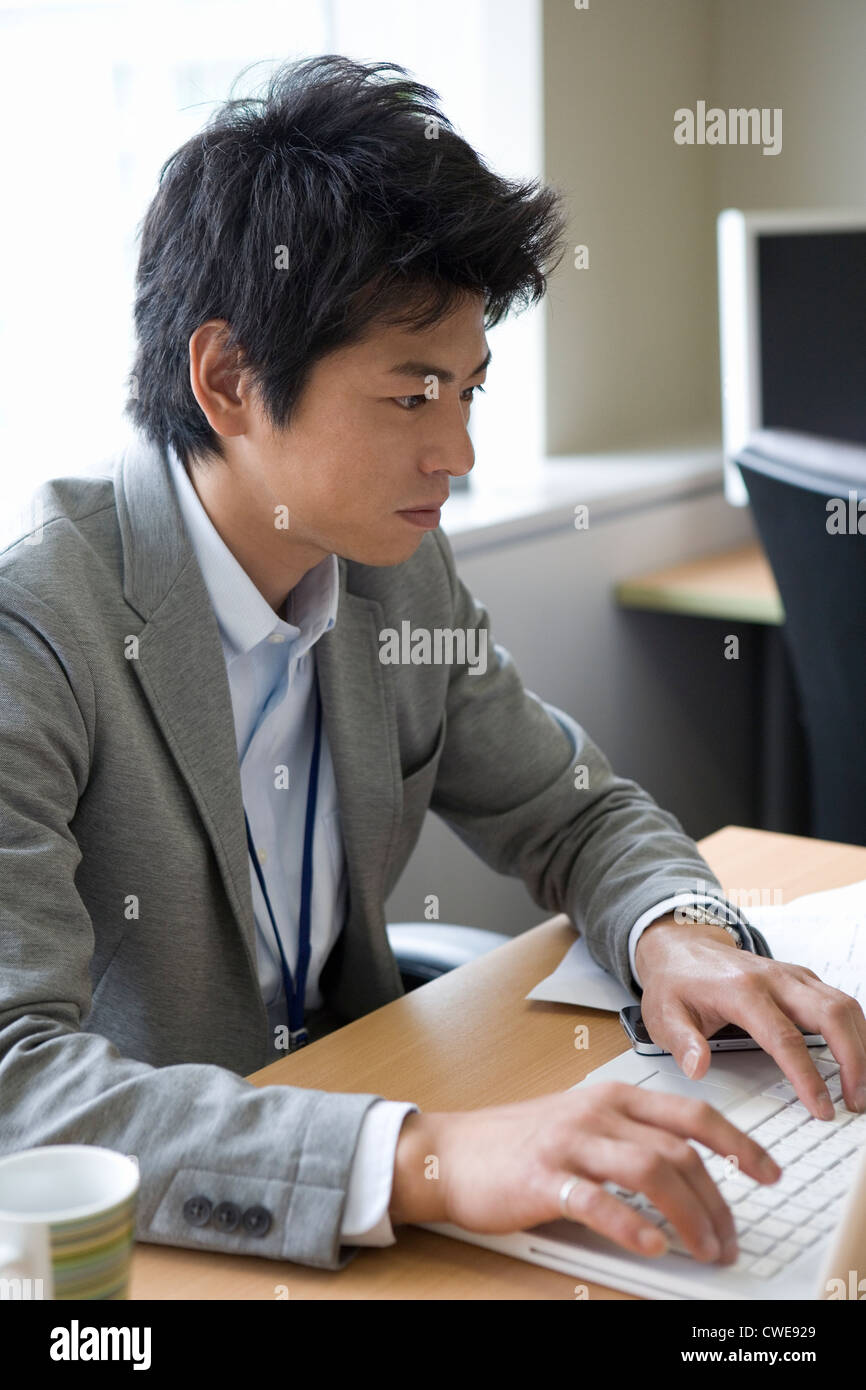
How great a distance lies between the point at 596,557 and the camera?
2.45 m

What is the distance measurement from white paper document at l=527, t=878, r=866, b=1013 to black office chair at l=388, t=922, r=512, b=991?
4.6 inches

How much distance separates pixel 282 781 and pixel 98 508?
283mm

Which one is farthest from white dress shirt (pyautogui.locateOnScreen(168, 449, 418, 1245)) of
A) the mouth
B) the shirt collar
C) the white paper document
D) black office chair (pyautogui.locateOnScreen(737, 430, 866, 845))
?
black office chair (pyautogui.locateOnScreen(737, 430, 866, 845))

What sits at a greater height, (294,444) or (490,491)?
(294,444)

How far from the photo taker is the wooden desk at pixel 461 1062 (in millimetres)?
747

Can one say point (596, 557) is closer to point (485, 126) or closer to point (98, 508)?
point (485, 126)

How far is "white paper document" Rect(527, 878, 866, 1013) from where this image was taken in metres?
1.09

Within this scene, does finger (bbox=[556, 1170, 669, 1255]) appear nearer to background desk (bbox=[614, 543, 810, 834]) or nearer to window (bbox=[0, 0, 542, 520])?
window (bbox=[0, 0, 542, 520])

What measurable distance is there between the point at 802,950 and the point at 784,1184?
0.37m

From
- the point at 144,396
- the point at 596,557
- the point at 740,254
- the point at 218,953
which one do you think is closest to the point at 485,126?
the point at 740,254

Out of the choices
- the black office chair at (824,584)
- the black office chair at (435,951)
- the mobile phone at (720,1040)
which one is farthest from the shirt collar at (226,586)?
the black office chair at (824,584)

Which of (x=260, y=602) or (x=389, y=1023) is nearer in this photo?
(x=389, y=1023)

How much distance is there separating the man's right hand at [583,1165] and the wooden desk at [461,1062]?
0.03 meters

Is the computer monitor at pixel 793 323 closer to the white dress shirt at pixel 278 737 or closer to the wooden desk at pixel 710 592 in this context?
the wooden desk at pixel 710 592
